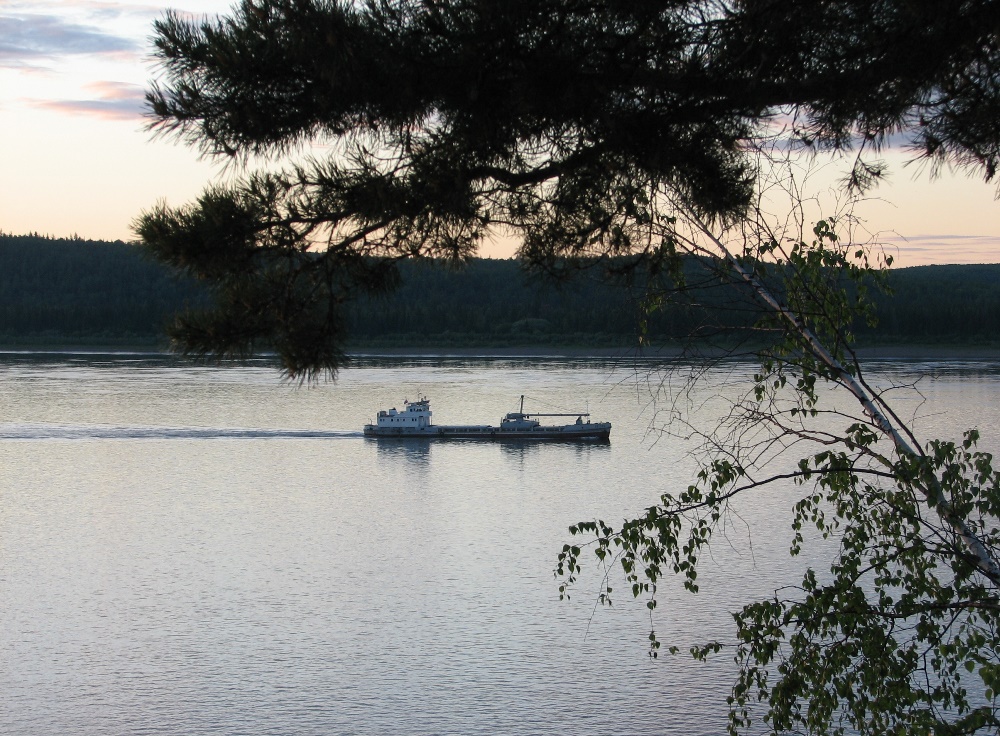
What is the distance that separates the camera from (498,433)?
33594 mm

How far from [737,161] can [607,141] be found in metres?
0.61

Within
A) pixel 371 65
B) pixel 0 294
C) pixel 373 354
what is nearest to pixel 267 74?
pixel 371 65

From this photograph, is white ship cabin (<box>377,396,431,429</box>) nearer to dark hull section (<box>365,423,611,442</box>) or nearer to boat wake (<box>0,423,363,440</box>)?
dark hull section (<box>365,423,611,442</box>)

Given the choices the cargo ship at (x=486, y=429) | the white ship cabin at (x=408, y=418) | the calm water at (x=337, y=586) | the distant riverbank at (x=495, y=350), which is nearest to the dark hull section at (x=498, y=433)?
the cargo ship at (x=486, y=429)

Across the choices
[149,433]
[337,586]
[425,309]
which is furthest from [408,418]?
[425,309]

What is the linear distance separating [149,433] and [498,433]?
32.3ft

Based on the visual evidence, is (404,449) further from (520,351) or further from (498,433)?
(520,351)

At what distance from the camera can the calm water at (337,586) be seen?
12.5 metres

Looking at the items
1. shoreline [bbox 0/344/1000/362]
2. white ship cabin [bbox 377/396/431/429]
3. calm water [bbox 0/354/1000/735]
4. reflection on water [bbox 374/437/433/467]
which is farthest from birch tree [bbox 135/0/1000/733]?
shoreline [bbox 0/344/1000/362]

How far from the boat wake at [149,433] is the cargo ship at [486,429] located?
1.04m

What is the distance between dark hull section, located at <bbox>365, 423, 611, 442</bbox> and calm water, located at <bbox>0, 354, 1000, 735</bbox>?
98 centimetres

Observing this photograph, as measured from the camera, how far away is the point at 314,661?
13.8 metres

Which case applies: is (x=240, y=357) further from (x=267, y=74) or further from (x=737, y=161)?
(x=737, y=161)

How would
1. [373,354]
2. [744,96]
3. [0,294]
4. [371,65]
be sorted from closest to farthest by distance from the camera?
[371,65]
[744,96]
[373,354]
[0,294]
